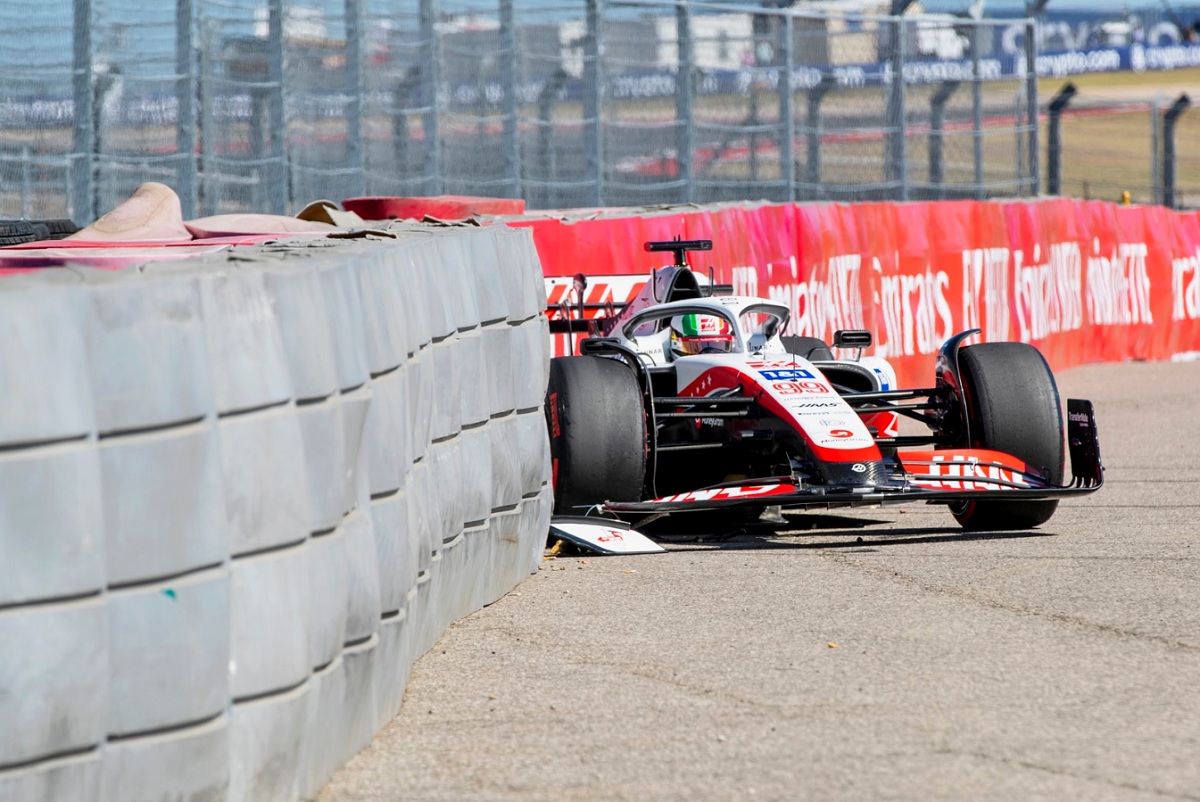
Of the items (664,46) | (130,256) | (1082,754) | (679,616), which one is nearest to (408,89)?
(664,46)

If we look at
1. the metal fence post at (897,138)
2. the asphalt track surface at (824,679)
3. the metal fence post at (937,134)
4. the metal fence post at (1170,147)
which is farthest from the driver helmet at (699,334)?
the metal fence post at (1170,147)

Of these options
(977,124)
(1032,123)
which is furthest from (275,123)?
(1032,123)

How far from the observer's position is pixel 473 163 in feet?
43.4

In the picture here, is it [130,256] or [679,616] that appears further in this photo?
[130,256]

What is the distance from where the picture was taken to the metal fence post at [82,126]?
9875 millimetres

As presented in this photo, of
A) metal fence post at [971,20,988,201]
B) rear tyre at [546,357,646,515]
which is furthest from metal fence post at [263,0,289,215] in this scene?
metal fence post at [971,20,988,201]

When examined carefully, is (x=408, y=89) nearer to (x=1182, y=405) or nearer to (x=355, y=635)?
(x=1182, y=405)

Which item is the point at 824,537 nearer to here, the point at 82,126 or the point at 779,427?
the point at 779,427

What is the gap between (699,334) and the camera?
9.51 m

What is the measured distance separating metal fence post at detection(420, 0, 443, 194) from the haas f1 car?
3498 mm

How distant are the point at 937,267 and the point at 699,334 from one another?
6.57 meters

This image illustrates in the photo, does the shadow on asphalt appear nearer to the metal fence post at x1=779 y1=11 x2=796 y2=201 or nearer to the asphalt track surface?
the asphalt track surface

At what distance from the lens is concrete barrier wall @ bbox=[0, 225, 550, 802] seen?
3.32 m

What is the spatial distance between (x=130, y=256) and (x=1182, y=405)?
9517 mm
